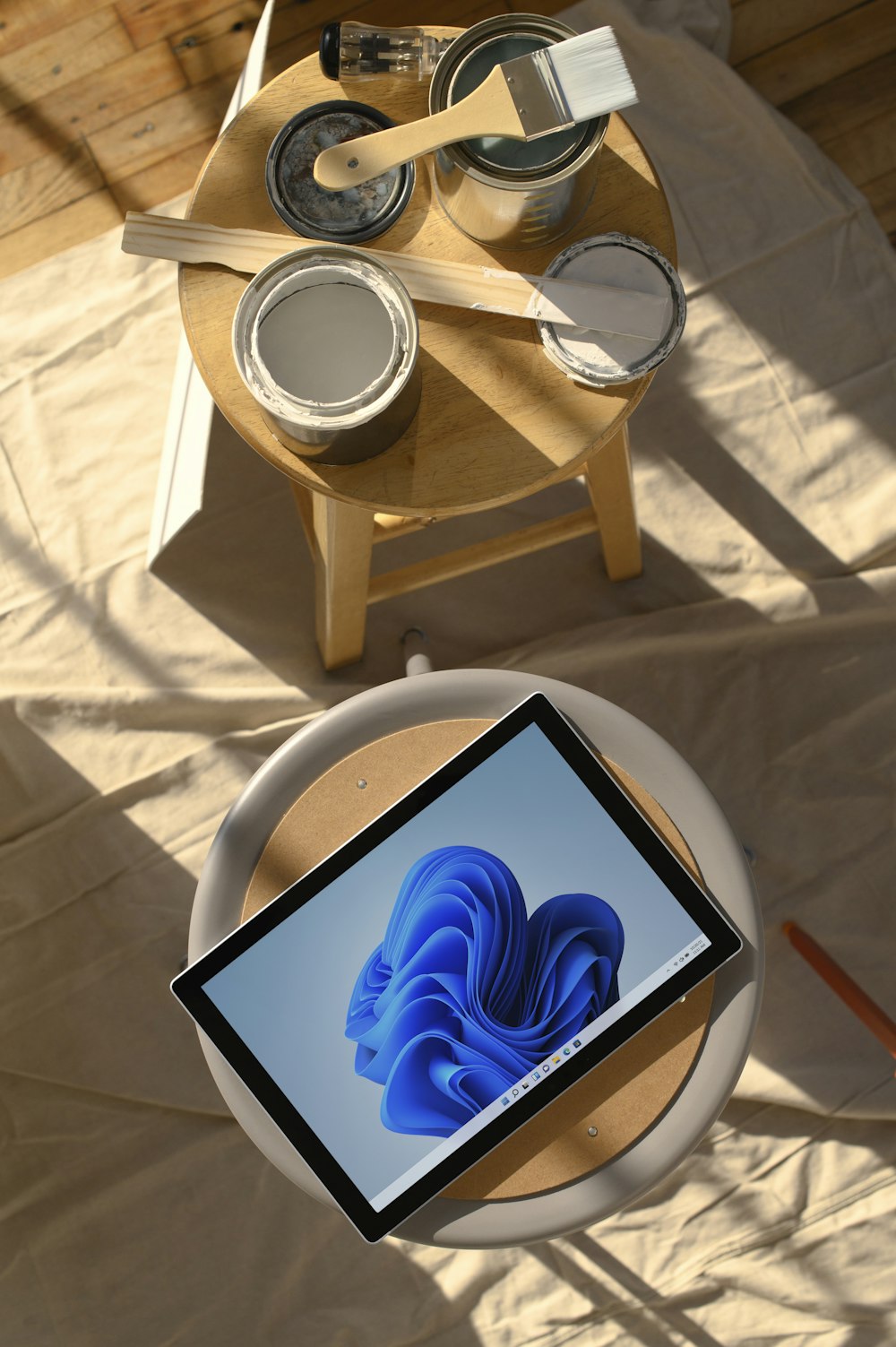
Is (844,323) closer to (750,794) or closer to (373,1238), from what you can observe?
(750,794)

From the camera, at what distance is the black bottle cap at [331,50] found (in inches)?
34.9

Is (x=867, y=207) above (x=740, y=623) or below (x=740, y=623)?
above

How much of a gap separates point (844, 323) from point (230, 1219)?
5.03 ft

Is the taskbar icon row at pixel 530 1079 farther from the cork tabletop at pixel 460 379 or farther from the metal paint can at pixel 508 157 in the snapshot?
the metal paint can at pixel 508 157

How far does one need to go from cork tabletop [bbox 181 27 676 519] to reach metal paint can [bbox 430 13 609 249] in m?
0.05

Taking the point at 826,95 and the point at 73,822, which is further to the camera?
the point at 826,95

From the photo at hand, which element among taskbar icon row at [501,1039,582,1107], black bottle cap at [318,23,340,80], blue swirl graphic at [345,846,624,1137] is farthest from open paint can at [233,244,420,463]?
taskbar icon row at [501,1039,582,1107]

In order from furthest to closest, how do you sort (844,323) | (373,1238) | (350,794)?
(844,323)
(350,794)
(373,1238)

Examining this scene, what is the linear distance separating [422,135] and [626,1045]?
80 cm

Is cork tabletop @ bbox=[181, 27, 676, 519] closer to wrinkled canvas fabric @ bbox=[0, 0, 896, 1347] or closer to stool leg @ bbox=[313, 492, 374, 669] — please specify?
stool leg @ bbox=[313, 492, 374, 669]

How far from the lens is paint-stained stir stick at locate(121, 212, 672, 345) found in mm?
854

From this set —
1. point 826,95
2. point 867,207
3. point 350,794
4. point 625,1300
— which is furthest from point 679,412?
point 625,1300

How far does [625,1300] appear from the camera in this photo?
137 centimetres

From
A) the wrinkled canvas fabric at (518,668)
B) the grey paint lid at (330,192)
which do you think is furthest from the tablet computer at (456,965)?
the wrinkled canvas fabric at (518,668)
